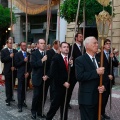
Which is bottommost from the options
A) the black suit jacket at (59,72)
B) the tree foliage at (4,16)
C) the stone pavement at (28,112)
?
the stone pavement at (28,112)

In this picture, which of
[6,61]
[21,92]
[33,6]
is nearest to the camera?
[21,92]

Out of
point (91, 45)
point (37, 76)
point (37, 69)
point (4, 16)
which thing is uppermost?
point (4, 16)

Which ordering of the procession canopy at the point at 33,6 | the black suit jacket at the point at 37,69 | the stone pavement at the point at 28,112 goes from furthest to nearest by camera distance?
the procession canopy at the point at 33,6 < the stone pavement at the point at 28,112 < the black suit jacket at the point at 37,69

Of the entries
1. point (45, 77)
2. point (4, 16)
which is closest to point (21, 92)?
point (45, 77)

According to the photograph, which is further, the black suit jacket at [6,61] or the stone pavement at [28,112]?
the black suit jacket at [6,61]

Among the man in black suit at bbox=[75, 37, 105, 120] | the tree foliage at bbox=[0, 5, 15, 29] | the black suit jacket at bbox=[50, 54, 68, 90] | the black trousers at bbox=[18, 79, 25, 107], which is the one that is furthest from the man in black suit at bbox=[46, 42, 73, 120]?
the tree foliage at bbox=[0, 5, 15, 29]

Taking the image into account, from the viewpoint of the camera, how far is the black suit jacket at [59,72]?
5.64 metres

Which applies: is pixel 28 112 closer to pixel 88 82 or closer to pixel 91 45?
pixel 88 82

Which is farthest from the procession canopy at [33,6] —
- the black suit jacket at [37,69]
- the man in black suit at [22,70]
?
the black suit jacket at [37,69]

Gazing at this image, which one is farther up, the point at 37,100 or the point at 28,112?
the point at 37,100

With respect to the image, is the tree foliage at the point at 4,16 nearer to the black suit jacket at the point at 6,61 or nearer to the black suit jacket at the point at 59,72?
the black suit jacket at the point at 6,61

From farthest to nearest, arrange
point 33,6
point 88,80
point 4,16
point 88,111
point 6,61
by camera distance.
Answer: point 4,16 < point 33,6 < point 6,61 < point 88,111 < point 88,80

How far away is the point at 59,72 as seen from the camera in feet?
18.7

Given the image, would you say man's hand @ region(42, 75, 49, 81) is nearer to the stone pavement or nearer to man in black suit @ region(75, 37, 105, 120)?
the stone pavement
